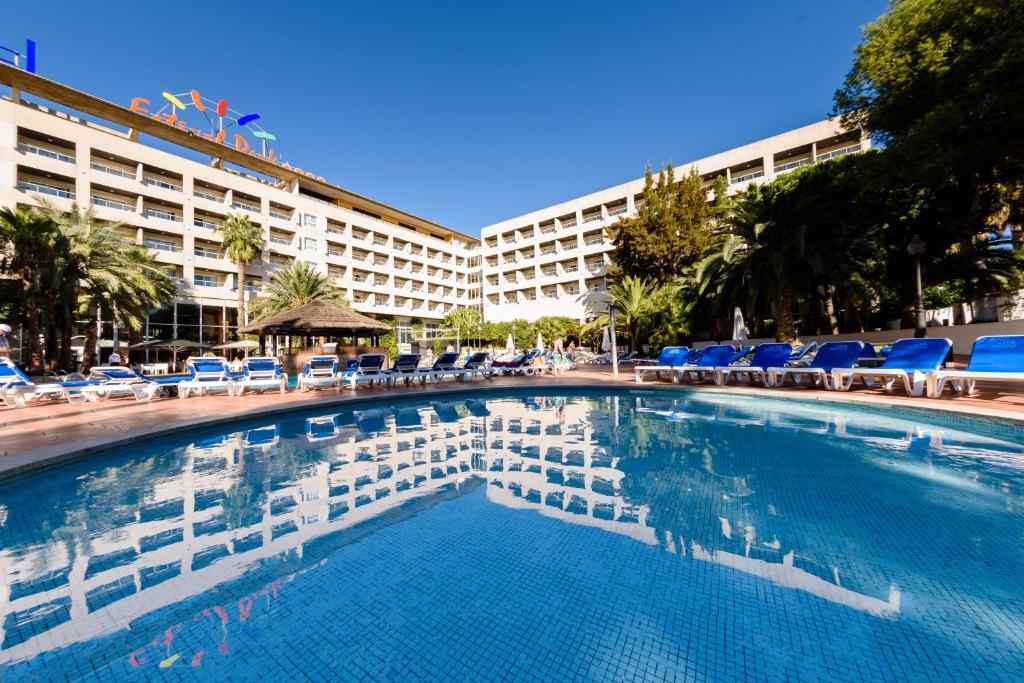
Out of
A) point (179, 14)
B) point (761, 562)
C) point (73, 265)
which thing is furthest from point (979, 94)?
point (73, 265)

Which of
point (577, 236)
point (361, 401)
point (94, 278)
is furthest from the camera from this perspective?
point (577, 236)

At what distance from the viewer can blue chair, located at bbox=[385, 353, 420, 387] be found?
42.7 feet

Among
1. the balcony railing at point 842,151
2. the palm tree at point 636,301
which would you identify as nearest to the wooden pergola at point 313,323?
the palm tree at point 636,301

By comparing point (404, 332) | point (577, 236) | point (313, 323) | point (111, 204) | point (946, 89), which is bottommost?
point (313, 323)

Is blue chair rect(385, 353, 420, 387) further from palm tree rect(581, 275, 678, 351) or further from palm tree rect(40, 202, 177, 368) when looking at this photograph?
palm tree rect(40, 202, 177, 368)

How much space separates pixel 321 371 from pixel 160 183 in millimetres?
25828

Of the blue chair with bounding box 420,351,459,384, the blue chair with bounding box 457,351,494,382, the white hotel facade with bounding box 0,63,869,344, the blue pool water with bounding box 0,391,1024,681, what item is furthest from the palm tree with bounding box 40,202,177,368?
the blue pool water with bounding box 0,391,1024,681

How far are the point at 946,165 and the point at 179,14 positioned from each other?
26.9 meters

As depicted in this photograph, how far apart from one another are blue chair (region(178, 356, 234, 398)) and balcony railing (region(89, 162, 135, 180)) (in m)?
23.6

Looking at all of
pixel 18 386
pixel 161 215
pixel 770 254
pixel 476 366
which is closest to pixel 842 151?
pixel 770 254

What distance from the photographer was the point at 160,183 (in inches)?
1072

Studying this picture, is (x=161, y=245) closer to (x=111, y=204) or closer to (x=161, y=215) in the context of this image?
(x=161, y=215)

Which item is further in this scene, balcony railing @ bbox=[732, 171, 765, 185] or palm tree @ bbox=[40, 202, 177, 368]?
balcony railing @ bbox=[732, 171, 765, 185]

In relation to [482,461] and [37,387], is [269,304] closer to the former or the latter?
[37,387]
